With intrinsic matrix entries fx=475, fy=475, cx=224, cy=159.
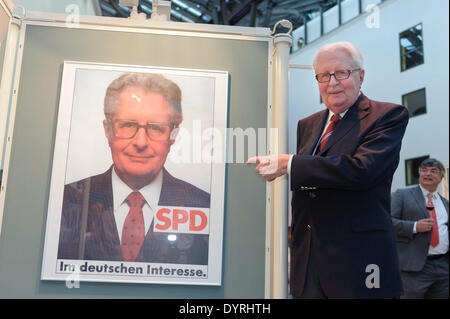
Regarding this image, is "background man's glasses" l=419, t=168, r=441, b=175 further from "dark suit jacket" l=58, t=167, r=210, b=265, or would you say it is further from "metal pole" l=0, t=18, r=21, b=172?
"metal pole" l=0, t=18, r=21, b=172

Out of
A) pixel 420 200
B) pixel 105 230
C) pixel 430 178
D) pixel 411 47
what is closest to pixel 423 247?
pixel 420 200

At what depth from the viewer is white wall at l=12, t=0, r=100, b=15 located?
253 cm

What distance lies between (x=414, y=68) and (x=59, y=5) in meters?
9.56

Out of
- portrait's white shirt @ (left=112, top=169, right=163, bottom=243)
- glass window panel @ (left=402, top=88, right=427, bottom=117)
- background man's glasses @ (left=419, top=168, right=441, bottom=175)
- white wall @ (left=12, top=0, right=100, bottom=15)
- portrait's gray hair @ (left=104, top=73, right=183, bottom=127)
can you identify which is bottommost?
portrait's white shirt @ (left=112, top=169, right=163, bottom=243)

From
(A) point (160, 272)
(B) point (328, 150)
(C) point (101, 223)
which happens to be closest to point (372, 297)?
(B) point (328, 150)

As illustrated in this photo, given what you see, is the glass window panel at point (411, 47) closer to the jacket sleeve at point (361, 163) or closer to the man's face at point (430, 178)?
the man's face at point (430, 178)

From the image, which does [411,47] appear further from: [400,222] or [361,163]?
[361,163]

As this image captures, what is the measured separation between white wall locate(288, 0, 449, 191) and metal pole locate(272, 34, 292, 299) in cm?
851

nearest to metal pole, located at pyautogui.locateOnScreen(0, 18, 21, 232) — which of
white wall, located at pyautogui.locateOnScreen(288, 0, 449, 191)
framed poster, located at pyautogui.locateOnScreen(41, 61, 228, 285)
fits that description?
framed poster, located at pyautogui.locateOnScreen(41, 61, 228, 285)

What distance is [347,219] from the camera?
1.64m

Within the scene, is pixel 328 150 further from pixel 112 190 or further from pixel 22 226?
pixel 22 226

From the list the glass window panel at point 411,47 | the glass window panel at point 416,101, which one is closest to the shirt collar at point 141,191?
the glass window panel at point 416,101

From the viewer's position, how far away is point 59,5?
118 inches

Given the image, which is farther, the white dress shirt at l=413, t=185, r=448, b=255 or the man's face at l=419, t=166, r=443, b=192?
the man's face at l=419, t=166, r=443, b=192
